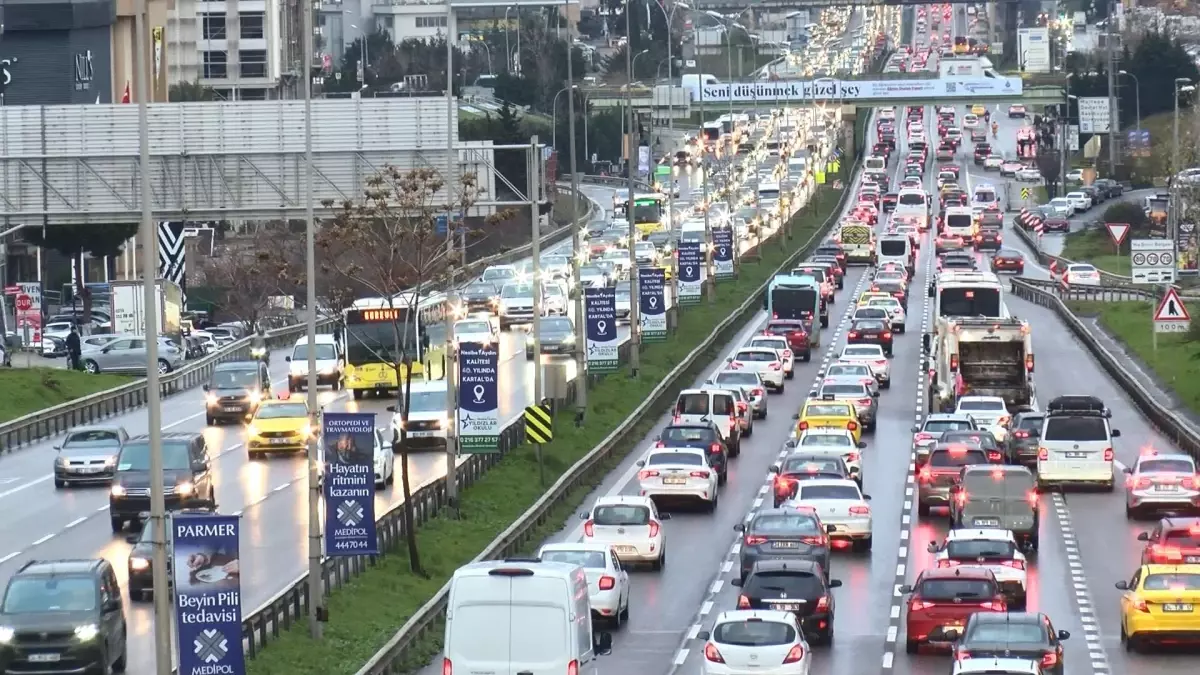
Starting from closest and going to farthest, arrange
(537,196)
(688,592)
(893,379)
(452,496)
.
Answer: (688,592) → (452,496) → (537,196) → (893,379)

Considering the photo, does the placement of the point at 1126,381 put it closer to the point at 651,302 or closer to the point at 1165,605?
the point at 651,302

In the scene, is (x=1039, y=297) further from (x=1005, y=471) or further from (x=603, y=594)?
(x=603, y=594)

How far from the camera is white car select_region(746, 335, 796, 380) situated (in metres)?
72.3

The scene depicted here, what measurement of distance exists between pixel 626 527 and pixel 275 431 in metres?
15.8

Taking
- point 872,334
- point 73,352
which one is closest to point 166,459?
point 73,352

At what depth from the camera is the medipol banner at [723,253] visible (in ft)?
337

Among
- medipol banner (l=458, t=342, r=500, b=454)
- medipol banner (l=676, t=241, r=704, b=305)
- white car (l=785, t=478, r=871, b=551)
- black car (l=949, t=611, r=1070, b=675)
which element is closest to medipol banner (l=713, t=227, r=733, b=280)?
medipol banner (l=676, t=241, r=704, b=305)

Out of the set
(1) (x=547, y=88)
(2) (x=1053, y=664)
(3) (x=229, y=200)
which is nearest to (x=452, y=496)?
(3) (x=229, y=200)

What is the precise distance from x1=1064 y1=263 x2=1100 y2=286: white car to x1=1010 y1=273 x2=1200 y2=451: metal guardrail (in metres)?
0.96

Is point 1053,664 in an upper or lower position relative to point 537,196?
lower

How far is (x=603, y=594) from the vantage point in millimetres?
34375

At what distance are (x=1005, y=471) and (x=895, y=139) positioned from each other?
152052 millimetres

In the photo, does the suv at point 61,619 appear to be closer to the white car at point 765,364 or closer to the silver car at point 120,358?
the white car at point 765,364

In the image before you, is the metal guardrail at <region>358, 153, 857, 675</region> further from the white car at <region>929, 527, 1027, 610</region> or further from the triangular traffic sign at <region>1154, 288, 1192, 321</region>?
the triangular traffic sign at <region>1154, 288, 1192, 321</region>
